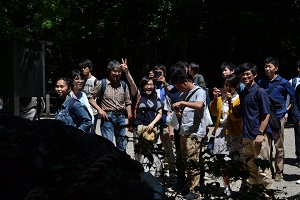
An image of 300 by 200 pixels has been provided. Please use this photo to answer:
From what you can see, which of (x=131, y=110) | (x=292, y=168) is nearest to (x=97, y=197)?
(x=131, y=110)

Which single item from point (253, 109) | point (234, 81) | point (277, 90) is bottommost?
point (253, 109)

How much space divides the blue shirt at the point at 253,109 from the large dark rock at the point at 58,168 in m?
4.95

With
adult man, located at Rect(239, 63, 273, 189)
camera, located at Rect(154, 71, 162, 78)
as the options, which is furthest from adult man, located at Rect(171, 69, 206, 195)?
camera, located at Rect(154, 71, 162, 78)

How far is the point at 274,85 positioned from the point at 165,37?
18.8 metres

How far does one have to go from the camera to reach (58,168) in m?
2.22

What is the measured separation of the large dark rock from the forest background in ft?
75.3

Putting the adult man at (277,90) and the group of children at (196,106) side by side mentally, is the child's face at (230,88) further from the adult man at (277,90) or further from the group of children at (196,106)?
the adult man at (277,90)

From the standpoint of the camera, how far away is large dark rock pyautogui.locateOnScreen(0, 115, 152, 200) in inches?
84.7

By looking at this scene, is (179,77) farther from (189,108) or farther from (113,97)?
(113,97)

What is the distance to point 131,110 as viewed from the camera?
9.40m

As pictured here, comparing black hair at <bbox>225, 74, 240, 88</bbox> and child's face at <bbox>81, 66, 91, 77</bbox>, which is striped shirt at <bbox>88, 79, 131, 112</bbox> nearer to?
child's face at <bbox>81, 66, 91, 77</bbox>

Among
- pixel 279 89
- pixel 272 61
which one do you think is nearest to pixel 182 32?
pixel 279 89

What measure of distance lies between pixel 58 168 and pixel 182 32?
26.4 meters

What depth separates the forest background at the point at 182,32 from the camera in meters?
25.8
